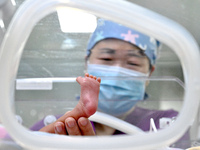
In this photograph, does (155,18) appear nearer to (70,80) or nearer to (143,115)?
(143,115)

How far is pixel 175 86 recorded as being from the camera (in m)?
0.75

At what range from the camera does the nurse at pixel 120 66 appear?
649 mm

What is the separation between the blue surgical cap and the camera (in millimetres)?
753

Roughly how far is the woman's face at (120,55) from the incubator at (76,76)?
26 mm

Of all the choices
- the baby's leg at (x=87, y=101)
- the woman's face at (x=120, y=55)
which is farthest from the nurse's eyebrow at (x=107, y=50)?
the baby's leg at (x=87, y=101)

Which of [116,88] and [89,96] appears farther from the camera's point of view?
[116,88]

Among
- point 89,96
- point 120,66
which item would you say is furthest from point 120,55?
point 89,96

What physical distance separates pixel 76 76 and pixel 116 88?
0.50 feet

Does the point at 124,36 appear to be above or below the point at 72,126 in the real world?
above

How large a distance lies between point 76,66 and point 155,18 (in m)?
0.55

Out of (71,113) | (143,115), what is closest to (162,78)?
(143,115)

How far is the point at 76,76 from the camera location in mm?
805

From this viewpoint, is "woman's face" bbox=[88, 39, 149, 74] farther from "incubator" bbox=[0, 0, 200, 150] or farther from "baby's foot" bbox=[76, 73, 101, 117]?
"baby's foot" bbox=[76, 73, 101, 117]

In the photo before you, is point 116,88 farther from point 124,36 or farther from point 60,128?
point 60,128
